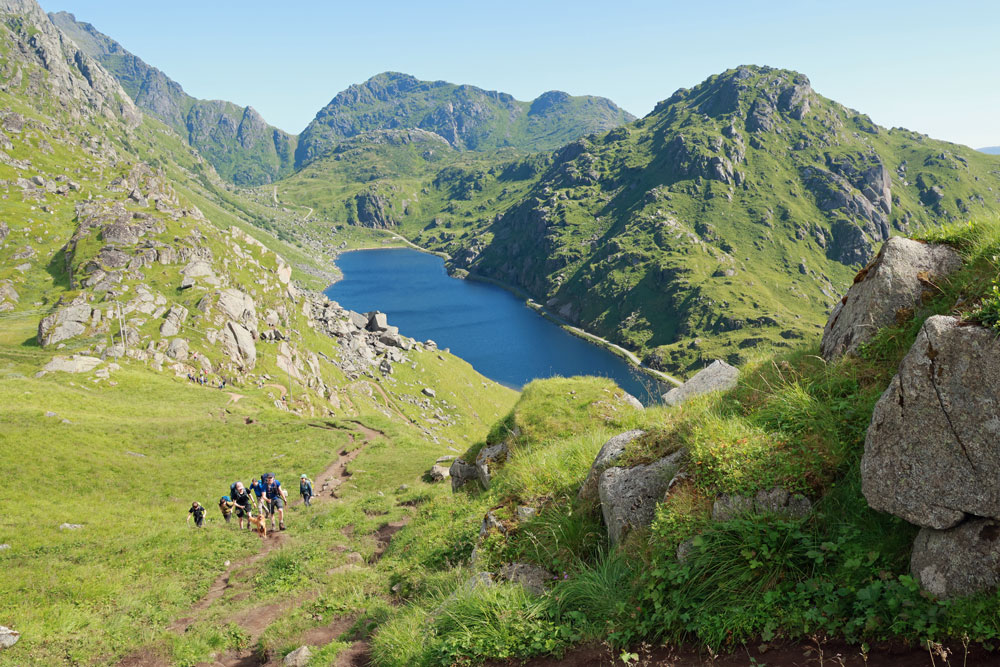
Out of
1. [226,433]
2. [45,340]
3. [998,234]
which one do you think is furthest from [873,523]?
[45,340]

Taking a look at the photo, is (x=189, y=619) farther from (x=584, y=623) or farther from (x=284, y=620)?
(x=584, y=623)

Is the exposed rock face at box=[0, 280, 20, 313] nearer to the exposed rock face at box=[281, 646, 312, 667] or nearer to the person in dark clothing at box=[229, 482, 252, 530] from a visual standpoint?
the person in dark clothing at box=[229, 482, 252, 530]

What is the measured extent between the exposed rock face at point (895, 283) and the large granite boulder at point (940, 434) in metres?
2.85

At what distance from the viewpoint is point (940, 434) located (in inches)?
254

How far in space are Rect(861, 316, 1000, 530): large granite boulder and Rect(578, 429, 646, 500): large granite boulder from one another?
470 cm

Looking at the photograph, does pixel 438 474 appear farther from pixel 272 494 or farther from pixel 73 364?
pixel 73 364

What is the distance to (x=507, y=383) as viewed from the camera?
16375cm

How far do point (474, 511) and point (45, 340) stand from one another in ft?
231

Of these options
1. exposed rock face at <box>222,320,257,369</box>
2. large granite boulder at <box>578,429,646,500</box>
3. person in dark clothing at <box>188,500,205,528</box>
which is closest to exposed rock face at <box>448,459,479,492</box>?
large granite boulder at <box>578,429,646,500</box>

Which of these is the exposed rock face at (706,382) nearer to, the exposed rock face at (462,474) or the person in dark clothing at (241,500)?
the exposed rock face at (462,474)

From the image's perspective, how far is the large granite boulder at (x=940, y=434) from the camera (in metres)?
6.08

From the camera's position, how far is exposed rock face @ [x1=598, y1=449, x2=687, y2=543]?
9.32 metres

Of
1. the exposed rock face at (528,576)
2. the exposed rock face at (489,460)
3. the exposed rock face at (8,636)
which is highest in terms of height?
the exposed rock face at (528,576)

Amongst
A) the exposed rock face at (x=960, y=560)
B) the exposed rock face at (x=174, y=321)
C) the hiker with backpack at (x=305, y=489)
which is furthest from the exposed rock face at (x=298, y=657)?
the exposed rock face at (x=174, y=321)
